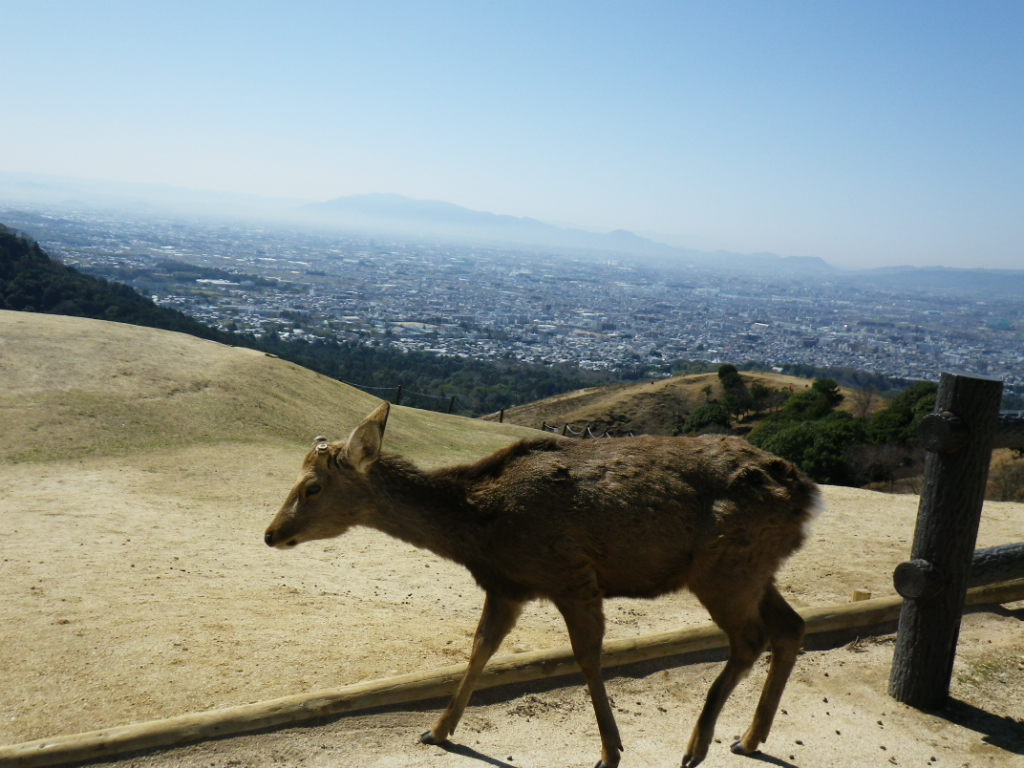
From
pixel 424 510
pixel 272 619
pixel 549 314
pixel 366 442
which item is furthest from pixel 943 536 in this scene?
pixel 549 314

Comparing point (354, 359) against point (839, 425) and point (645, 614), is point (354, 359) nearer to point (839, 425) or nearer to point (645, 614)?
point (839, 425)

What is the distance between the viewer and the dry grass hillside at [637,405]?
45562 mm

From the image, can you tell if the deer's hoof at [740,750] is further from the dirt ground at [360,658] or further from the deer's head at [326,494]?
the deer's head at [326,494]

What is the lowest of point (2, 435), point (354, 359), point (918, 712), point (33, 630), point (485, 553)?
point (354, 359)

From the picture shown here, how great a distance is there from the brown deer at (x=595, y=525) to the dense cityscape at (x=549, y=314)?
73.1ft

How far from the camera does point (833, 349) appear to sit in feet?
227

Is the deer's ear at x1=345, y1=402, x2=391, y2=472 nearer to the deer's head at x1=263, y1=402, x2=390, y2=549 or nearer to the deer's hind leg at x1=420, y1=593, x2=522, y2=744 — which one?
the deer's head at x1=263, y1=402, x2=390, y2=549

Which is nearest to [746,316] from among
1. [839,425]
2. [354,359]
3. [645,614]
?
[354,359]

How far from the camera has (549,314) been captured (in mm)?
127812

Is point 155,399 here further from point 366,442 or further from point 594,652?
point 594,652

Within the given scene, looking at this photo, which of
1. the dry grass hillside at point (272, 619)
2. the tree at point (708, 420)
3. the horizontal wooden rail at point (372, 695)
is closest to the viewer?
the horizontal wooden rail at point (372, 695)

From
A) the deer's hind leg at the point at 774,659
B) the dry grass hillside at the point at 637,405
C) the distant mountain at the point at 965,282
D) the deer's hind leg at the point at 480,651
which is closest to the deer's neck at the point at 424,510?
the deer's hind leg at the point at 480,651

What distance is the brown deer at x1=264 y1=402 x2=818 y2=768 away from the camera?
16.2ft

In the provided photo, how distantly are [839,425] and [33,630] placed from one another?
26.8 metres
